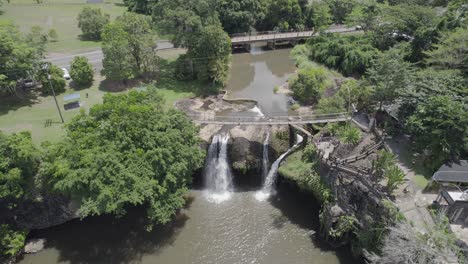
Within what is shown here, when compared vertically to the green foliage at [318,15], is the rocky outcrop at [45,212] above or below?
below

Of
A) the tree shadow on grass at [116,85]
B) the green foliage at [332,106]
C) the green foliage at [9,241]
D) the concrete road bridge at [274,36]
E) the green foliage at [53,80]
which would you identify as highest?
the concrete road bridge at [274,36]

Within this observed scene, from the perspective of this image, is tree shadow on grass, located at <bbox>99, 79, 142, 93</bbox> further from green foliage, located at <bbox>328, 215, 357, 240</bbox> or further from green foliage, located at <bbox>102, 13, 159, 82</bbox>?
green foliage, located at <bbox>328, 215, 357, 240</bbox>

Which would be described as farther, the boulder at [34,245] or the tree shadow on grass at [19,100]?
the tree shadow on grass at [19,100]

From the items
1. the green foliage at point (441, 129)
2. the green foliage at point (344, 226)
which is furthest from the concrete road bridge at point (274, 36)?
the green foliage at point (344, 226)

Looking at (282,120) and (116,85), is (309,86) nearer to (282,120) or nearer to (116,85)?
(282,120)

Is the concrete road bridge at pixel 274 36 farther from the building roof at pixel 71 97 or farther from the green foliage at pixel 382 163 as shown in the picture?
the green foliage at pixel 382 163

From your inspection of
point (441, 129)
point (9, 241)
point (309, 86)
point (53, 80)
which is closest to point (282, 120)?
point (309, 86)
